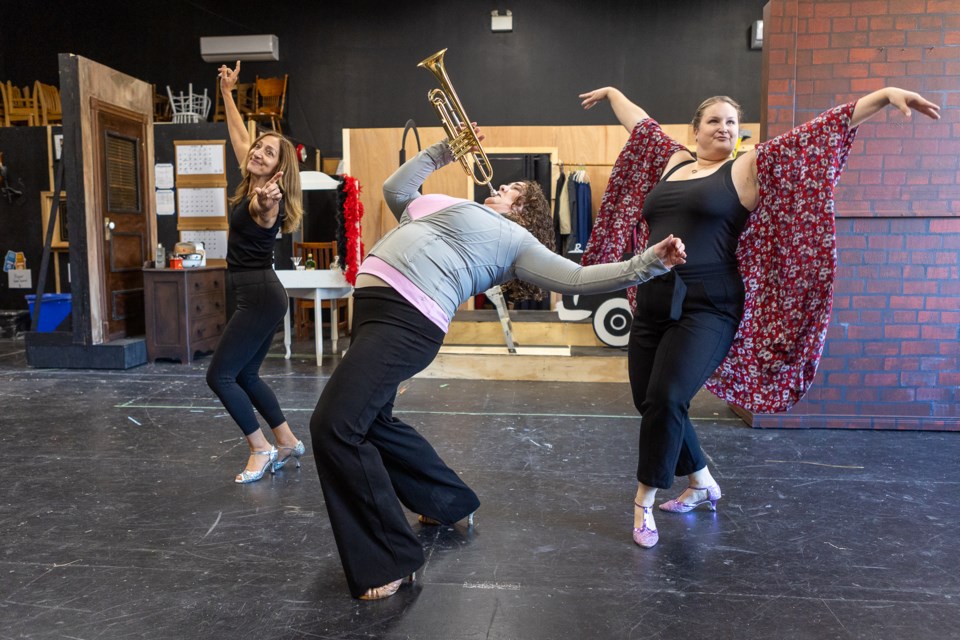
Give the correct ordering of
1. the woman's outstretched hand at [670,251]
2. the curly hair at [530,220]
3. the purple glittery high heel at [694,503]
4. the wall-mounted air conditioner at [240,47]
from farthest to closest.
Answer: the wall-mounted air conditioner at [240,47] < the purple glittery high heel at [694,503] < the curly hair at [530,220] < the woman's outstretched hand at [670,251]

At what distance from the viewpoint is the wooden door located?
6.32 metres

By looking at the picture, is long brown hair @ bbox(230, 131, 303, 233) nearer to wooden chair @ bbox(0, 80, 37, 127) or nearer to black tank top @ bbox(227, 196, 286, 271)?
black tank top @ bbox(227, 196, 286, 271)

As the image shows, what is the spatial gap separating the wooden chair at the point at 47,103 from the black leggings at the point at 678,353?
28.7 ft

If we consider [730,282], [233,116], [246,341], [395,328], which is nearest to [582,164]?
[233,116]

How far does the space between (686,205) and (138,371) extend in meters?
4.97

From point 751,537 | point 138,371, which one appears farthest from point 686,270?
point 138,371

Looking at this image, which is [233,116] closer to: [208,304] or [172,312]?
[172,312]

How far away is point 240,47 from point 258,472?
24.6ft

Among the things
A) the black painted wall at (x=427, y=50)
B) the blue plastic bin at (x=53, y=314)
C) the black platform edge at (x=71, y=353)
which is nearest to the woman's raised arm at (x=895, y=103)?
the black platform edge at (x=71, y=353)

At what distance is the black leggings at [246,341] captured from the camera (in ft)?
10.3

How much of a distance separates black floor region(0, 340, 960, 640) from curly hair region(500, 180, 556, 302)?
0.89 meters

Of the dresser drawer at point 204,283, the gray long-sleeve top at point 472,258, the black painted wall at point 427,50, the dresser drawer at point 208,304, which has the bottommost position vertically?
the dresser drawer at point 208,304

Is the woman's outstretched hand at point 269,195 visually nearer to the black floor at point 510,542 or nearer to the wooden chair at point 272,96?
the black floor at point 510,542

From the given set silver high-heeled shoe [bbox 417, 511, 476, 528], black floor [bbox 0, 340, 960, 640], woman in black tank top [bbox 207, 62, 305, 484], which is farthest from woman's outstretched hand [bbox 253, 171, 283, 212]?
silver high-heeled shoe [bbox 417, 511, 476, 528]
